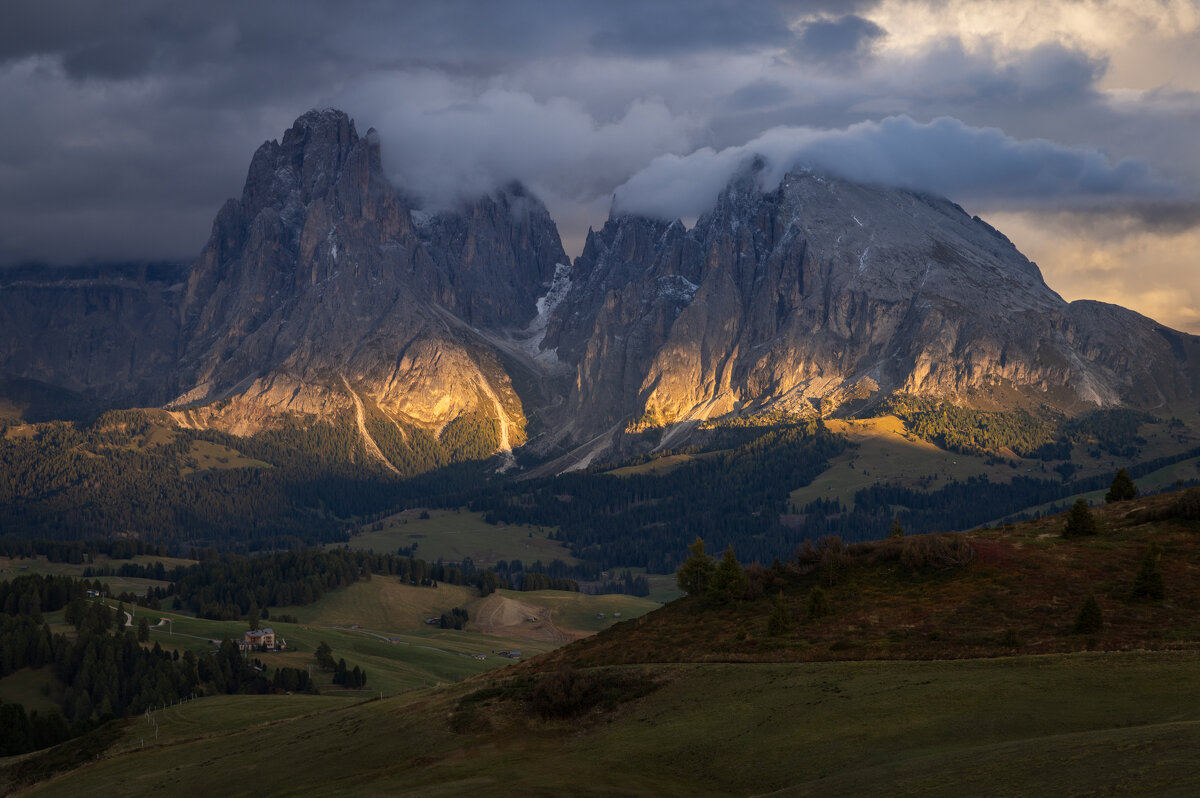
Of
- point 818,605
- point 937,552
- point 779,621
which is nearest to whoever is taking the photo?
point 779,621

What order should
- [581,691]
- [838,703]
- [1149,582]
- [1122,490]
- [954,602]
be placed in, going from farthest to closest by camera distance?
1. [1122,490]
2. [954,602]
3. [581,691]
4. [1149,582]
5. [838,703]

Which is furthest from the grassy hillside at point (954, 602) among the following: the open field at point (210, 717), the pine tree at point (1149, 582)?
the open field at point (210, 717)

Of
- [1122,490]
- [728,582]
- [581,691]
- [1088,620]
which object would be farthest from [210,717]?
[1122,490]

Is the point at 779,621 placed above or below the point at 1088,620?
below

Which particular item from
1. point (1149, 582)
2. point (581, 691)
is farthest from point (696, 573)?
point (1149, 582)

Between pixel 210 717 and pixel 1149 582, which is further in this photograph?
pixel 210 717

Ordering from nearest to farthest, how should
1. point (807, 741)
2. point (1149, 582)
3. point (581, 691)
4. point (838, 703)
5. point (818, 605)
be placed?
point (807, 741), point (838, 703), point (1149, 582), point (581, 691), point (818, 605)

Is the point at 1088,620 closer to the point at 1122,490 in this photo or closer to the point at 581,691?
the point at 581,691

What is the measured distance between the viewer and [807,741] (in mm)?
59281

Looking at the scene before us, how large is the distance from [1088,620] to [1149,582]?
8.32 metres

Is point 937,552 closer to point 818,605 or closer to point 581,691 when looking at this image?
point 818,605

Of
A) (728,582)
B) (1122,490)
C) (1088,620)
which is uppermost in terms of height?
(1122,490)

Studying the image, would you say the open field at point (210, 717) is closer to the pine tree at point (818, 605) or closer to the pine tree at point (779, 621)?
the pine tree at point (779, 621)

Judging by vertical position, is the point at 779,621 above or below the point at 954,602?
below
